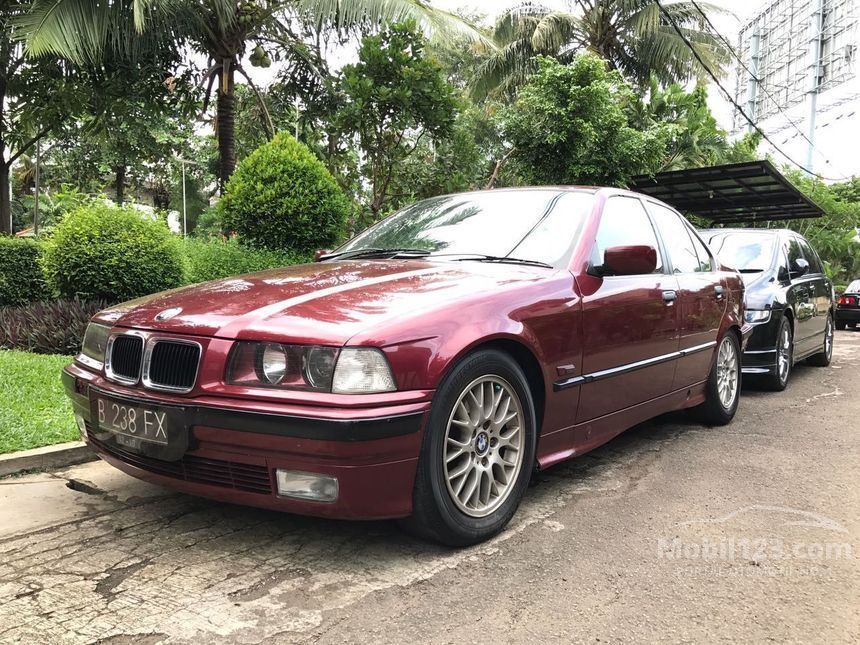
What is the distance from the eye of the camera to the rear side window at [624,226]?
3.92 m

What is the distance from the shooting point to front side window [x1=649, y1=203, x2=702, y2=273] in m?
4.66

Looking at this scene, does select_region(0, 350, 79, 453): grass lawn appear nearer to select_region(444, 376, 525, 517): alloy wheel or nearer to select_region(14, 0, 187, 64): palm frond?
select_region(444, 376, 525, 517): alloy wheel

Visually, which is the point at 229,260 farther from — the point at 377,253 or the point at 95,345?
the point at 95,345

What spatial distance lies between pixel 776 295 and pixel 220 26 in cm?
881

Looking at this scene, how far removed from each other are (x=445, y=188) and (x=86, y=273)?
23.0 ft

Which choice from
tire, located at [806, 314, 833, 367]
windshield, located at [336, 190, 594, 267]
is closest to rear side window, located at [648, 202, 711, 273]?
windshield, located at [336, 190, 594, 267]

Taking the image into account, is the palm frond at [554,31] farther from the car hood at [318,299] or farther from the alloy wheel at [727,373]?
the car hood at [318,299]

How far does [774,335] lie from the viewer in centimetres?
669

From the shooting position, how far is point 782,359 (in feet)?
22.8

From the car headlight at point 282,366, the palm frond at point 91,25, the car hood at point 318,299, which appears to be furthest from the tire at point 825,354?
the palm frond at point 91,25

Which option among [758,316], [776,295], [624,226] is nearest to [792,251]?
[776,295]

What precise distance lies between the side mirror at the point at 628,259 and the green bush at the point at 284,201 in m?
5.31

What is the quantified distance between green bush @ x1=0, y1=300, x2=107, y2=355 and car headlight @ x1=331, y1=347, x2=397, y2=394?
526 centimetres

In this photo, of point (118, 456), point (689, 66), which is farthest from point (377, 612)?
point (689, 66)
